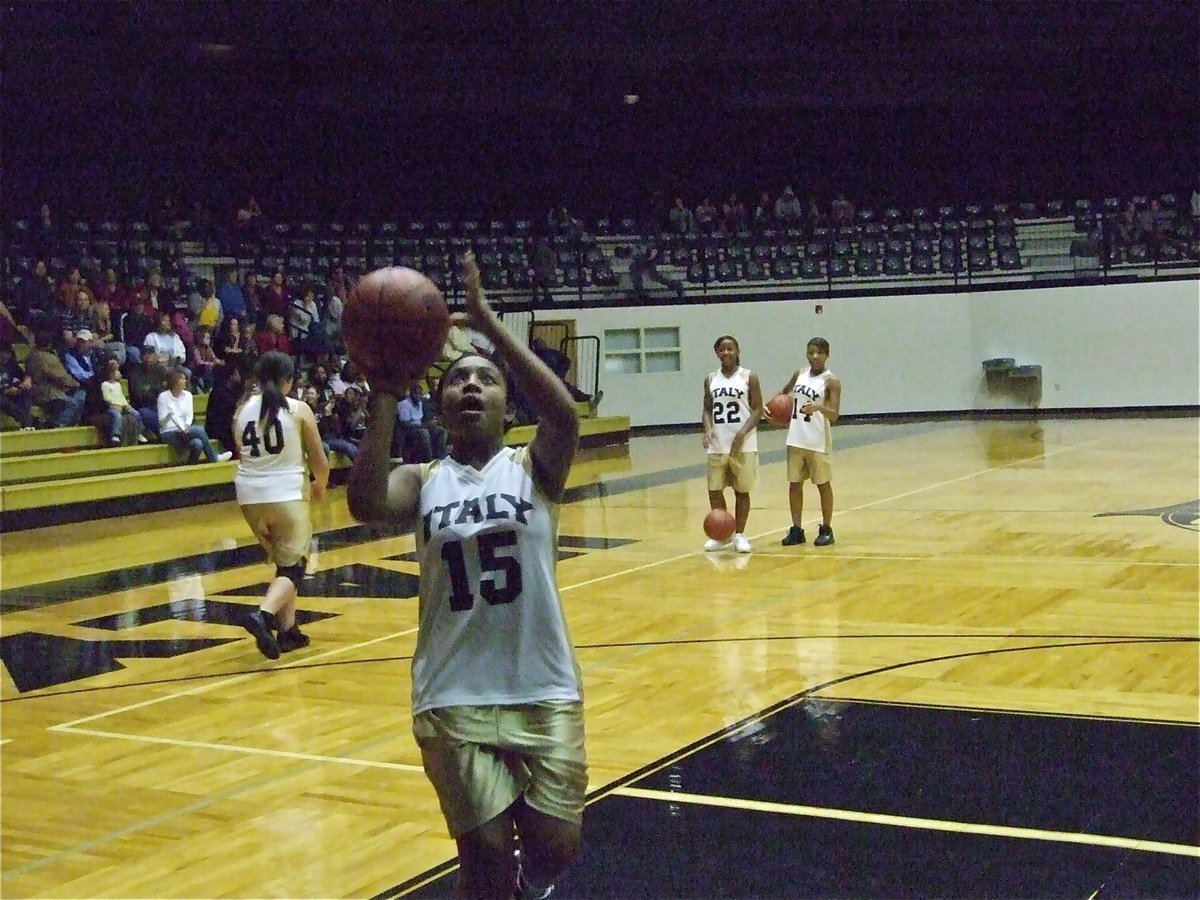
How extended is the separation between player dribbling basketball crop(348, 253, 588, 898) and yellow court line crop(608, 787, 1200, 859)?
1.71 meters

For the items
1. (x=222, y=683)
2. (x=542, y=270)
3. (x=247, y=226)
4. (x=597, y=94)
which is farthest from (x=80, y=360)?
(x=597, y=94)

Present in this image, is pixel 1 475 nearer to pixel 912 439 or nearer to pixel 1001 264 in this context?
pixel 912 439

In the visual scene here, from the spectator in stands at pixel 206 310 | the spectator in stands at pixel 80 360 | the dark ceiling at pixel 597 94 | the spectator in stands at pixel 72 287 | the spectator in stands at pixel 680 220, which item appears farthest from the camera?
the spectator in stands at pixel 680 220

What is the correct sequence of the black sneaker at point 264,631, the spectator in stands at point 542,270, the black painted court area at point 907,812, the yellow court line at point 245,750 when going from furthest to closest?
the spectator in stands at point 542,270 < the black sneaker at point 264,631 < the yellow court line at point 245,750 < the black painted court area at point 907,812

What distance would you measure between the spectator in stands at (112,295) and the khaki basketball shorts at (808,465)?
31.6 feet

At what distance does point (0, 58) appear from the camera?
20.9m

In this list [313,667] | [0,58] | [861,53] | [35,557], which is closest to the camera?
[313,667]

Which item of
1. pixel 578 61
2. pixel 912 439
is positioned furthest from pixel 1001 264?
pixel 578 61

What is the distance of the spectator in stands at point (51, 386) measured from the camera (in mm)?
15508

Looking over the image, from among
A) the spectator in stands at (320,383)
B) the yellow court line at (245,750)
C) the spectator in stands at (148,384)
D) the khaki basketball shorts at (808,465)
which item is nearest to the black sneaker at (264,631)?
the yellow court line at (245,750)

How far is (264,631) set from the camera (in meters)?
7.66

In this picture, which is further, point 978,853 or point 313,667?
point 313,667

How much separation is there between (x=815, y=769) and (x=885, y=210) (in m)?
23.6

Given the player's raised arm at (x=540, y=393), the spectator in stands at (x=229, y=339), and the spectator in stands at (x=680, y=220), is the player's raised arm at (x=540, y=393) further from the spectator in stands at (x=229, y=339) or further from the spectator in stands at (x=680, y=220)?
the spectator in stands at (x=680, y=220)
